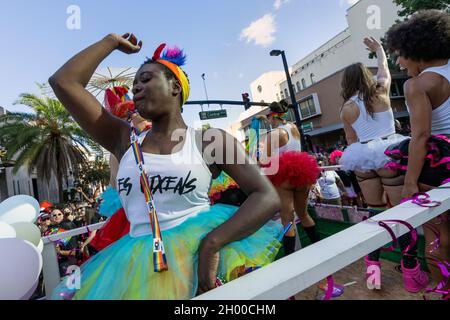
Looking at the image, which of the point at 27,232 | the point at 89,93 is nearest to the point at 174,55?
the point at 89,93

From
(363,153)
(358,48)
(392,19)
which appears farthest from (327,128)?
(363,153)

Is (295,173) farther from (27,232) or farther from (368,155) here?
(27,232)

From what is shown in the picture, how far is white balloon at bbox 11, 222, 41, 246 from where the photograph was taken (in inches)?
80.4

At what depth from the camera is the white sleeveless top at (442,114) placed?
184 cm

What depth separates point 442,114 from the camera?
6.12 ft

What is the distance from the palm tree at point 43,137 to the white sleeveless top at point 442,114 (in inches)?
640

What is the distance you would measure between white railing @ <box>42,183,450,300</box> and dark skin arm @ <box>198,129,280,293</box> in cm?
24

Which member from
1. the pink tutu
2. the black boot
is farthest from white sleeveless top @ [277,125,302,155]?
the black boot

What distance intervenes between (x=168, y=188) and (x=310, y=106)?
29039mm

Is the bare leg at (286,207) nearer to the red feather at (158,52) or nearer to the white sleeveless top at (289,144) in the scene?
the white sleeveless top at (289,144)

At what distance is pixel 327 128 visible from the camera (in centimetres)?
2605

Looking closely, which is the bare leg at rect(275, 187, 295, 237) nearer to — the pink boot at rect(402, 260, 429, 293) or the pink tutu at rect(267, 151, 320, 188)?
the pink tutu at rect(267, 151, 320, 188)

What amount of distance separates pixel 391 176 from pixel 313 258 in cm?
189
